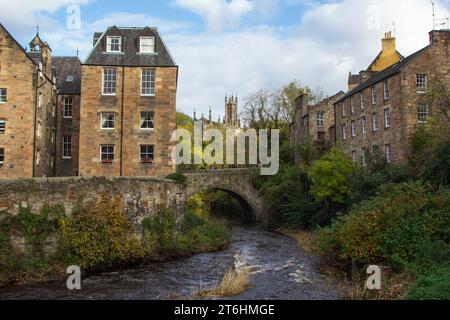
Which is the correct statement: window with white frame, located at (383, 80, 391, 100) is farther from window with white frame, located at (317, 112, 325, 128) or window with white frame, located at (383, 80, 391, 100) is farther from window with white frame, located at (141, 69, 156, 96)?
window with white frame, located at (141, 69, 156, 96)

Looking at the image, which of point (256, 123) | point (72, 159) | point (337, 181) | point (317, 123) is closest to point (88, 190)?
point (337, 181)

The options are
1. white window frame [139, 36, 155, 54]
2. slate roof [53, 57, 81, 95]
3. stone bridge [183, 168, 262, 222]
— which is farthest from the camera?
slate roof [53, 57, 81, 95]

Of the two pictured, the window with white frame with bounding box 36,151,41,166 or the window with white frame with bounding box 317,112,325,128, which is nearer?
the window with white frame with bounding box 36,151,41,166

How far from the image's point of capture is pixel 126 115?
3388cm

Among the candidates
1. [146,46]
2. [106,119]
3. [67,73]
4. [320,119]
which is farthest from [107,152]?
[320,119]

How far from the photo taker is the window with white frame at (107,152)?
3375 cm

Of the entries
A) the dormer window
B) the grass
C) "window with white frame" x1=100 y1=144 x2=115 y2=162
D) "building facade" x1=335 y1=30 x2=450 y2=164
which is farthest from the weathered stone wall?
"building facade" x1=335 y1=30 x2=450 y2=164

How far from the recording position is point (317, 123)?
158 ft

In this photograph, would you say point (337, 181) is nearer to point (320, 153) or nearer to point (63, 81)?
point (320, 153)

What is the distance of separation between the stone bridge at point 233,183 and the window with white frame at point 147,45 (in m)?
11.0

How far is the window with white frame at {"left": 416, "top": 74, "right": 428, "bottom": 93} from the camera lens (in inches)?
1270

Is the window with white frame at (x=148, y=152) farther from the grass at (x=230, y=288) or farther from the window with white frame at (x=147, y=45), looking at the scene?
the grass at (x=230, y=288)

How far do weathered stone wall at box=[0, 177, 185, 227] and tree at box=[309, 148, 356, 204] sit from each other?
1050 cm

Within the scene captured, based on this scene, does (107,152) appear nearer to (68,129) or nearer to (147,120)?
(147,120)
